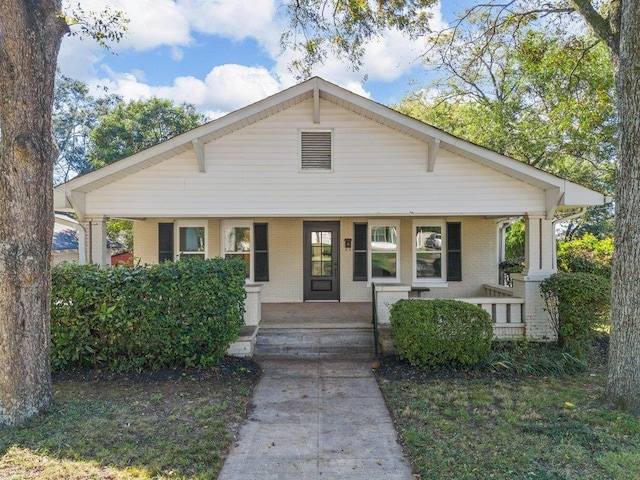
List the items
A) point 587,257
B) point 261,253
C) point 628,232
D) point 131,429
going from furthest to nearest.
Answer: point 587,257 → point 261,253 → point 628,232 → point 131,429

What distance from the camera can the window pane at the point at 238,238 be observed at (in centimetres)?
1050

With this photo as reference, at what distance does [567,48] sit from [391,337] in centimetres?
705

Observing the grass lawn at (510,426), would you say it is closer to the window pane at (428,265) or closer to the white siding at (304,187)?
the white siding at (304,187)

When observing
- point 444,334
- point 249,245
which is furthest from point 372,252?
point 444,334

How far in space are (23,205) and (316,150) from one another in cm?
497

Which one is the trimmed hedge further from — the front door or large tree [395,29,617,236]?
large tree [395,29,617,236]

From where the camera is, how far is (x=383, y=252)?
1054 cm

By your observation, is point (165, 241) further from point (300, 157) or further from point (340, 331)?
point (340, 331)

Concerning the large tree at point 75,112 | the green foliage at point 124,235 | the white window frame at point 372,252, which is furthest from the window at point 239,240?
the large tree at point 75,112

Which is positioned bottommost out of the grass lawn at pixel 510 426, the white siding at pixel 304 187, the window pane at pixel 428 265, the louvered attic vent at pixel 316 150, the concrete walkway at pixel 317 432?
the concrete walkway at pixel 317 432

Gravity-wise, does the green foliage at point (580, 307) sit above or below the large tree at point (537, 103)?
below

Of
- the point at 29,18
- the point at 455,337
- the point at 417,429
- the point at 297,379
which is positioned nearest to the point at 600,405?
the point at 455,337

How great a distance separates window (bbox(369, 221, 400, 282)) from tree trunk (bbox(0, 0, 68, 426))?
24.7 feet

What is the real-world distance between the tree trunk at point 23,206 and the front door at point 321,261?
6.74 m
